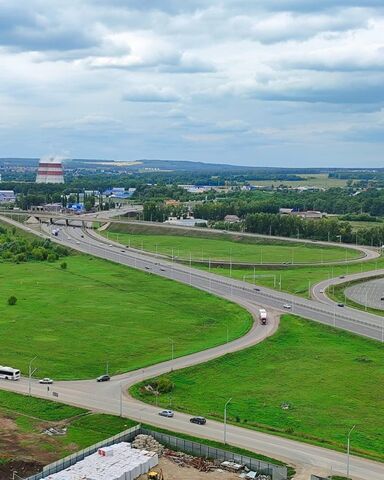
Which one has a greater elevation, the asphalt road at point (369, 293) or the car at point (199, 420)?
the asphalt road at point (369, 293)

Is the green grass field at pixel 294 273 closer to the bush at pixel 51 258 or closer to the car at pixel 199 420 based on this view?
the bush at pixel 51 258

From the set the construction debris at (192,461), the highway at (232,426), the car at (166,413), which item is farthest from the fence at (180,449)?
the car at (166,413)

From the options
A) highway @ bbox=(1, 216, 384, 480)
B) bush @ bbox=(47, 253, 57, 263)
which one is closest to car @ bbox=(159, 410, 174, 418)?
highway @ bbox=(1, 216, 384, 480)

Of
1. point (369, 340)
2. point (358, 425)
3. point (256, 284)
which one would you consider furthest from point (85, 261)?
point (358, 425)

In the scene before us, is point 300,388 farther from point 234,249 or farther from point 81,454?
point 234,249

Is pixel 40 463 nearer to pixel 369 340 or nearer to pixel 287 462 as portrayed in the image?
pixel 287 462

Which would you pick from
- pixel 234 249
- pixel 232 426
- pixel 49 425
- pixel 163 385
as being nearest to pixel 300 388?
pixel 163 385
